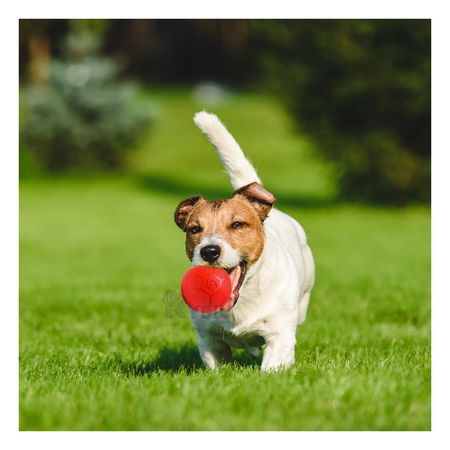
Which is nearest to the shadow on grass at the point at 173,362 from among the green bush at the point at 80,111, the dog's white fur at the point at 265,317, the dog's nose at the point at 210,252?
the dog's white fur at the point at 265,317

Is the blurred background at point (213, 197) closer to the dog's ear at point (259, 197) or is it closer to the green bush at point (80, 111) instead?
the green bush at point (80, 111)

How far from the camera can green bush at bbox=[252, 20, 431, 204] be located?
2025 cm

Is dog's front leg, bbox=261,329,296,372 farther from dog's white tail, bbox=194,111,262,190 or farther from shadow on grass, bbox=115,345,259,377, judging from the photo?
dog's white tail, bbox=194,111,262,190

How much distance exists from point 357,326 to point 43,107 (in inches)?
892

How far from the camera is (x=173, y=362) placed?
6371 millimetres

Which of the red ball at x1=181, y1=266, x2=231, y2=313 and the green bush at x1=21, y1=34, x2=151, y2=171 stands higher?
the green bush at x1=21, y1=34, x2=151, y2=171

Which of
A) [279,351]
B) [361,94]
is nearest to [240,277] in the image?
[279,351]

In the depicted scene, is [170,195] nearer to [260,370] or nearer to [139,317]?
[139,317]

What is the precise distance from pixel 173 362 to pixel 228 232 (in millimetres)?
1591

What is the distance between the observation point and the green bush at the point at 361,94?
797 inches

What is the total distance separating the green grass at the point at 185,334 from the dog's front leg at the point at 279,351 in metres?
0.12

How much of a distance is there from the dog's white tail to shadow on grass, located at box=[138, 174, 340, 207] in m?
17.6

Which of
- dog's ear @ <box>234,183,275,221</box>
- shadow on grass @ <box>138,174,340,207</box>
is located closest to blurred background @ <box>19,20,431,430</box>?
shadow on grass @ <box>138,174,340,207</box>

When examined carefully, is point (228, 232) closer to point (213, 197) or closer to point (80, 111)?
point (213, 197)
